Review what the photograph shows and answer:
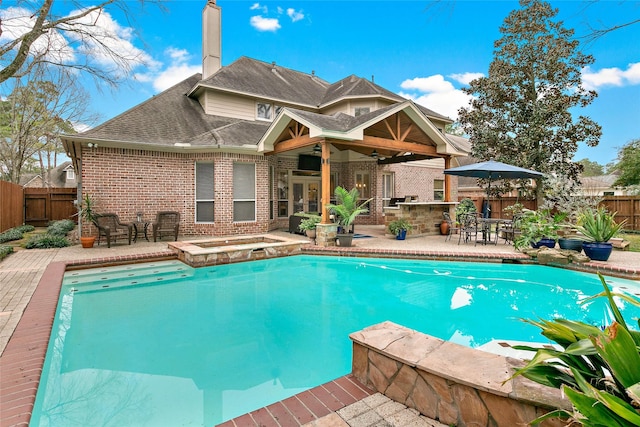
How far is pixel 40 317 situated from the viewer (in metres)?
4.05

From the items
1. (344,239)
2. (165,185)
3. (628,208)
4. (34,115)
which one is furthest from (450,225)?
(34,115)

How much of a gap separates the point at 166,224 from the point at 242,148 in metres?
3.54

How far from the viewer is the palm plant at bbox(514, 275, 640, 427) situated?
4.10ft

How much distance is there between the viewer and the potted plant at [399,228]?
428 inches

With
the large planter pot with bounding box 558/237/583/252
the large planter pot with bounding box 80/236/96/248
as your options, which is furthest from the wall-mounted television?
the large planter pot with bounding box 558/237/583/252

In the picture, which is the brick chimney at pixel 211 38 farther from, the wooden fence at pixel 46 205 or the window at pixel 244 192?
the wooden fence at pixel 46 205

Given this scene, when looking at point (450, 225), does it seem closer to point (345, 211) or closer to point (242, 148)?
point (345, 211)

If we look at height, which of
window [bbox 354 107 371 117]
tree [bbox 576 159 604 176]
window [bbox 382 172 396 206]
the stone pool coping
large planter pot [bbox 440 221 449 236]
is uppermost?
tree [bbox 576 159 604 176]

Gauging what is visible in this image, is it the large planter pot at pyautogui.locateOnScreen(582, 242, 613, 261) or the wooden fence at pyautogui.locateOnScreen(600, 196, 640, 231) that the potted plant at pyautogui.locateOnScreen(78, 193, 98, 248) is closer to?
the large planter pot at pyautogui.locateOnScreen(582, 242, 613, 261)

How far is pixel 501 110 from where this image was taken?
595 inches

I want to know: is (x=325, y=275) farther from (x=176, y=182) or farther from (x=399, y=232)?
(x=176, y=182)

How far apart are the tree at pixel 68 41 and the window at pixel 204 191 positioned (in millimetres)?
3611

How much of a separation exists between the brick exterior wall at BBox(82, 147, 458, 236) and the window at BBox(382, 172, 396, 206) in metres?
5.65

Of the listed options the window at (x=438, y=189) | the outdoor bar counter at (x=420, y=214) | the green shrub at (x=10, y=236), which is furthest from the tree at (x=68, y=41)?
the window at (x=438, y=189)
